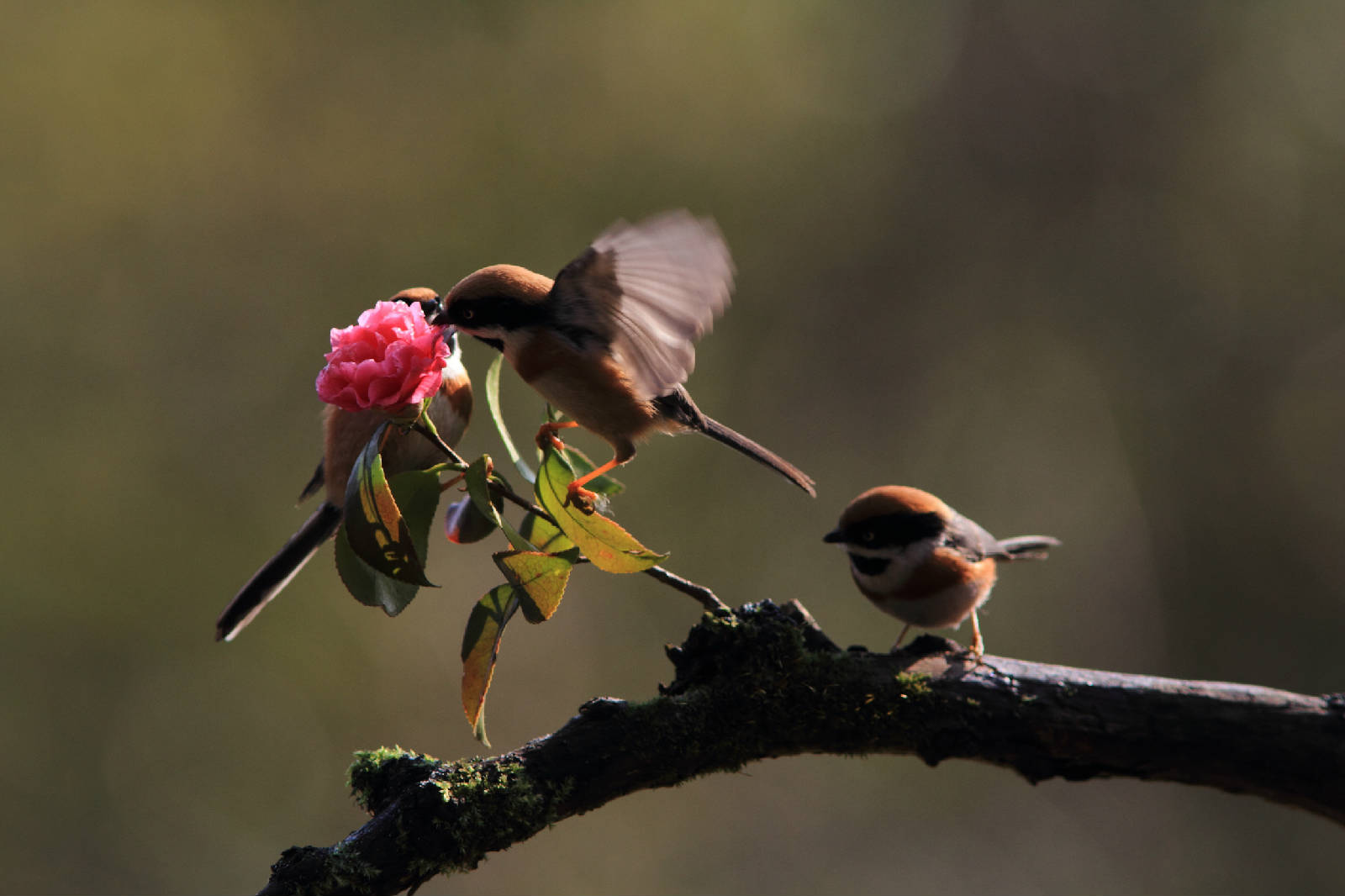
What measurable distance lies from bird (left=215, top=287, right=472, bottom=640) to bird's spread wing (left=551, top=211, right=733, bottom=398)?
55 cm

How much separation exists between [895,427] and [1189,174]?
2696 millimetres

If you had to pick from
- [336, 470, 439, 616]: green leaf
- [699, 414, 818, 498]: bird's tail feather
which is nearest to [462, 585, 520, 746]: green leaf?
[336, 470, 439, 616]: green leaf

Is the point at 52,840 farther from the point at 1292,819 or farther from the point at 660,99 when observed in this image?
the point at 1292,819

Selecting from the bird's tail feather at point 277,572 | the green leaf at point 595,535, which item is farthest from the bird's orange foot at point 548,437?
the bird's tail feather at point 277,572

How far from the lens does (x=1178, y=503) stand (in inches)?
235

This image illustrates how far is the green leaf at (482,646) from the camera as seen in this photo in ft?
6.07

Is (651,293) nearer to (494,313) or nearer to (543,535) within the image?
(494,313)

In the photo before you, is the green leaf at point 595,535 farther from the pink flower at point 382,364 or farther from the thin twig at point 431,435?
the pink flower at point 382,364

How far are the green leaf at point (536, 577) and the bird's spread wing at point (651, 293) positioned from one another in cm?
41

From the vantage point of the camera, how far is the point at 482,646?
73.7 inches

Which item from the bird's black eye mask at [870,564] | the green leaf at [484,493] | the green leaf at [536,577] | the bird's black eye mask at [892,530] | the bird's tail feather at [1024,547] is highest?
the bird's tail feather at [1024,547]

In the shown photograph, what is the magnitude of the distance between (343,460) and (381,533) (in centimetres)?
91

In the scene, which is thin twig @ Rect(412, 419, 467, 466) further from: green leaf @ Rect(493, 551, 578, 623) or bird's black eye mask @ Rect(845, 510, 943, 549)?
bird's black eye mask @ Rect(845, 510, 943, 549)

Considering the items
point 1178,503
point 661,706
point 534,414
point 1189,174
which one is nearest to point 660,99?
point 534,414
